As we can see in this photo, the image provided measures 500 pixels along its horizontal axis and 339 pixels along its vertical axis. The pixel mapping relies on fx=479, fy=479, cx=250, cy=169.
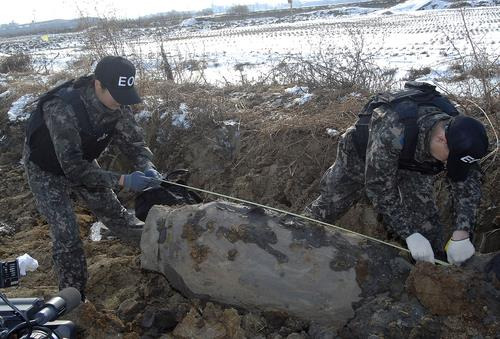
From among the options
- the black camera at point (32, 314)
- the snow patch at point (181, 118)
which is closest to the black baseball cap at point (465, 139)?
the black camera at point (32, 314)

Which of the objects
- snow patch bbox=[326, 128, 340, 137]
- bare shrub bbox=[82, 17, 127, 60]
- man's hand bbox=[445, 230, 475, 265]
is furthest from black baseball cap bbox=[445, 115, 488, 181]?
bare shrub bbox=[82, 17, 127, 60]

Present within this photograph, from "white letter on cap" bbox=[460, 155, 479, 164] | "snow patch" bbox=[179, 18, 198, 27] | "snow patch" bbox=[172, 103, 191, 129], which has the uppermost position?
"snow patch" bbox=[179, 18, 198, 27]

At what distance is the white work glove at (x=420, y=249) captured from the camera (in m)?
2.52

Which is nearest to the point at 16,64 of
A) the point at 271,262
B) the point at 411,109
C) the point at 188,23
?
the point at 271,262

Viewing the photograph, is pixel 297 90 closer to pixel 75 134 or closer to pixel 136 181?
pixel 136 181

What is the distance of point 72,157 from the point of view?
3010mm

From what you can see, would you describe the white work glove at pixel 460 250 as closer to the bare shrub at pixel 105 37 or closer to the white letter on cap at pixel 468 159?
the white letter on cap at pixel 468 159

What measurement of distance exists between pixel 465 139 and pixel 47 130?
254 cm

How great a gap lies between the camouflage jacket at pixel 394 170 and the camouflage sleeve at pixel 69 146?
166 cm

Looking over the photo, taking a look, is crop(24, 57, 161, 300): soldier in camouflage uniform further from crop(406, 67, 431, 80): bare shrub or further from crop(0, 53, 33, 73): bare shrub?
crop(0, 53, 33, 73): bare shrub

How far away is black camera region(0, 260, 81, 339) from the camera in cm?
154

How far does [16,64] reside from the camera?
11891 mm

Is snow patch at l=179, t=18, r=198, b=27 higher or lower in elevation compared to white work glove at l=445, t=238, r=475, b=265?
higher

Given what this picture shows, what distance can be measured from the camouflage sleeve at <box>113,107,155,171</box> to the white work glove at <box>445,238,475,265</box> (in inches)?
82.9
